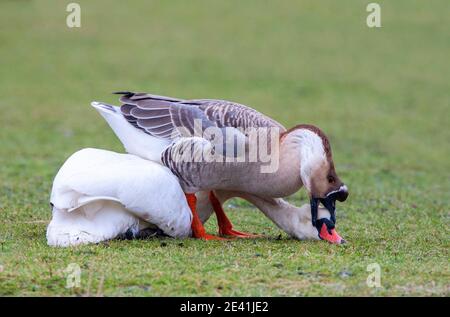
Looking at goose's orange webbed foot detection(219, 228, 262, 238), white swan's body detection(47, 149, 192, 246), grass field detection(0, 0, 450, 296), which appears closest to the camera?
grass field detection(0, 0, 450, 296)

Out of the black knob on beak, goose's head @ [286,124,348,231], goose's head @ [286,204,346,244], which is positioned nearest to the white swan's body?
goose's head @ [286,204,346,244]

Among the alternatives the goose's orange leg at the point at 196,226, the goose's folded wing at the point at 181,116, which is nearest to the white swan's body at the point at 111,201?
the goose's orange leg at the point at 196,226

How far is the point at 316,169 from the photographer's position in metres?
7.73

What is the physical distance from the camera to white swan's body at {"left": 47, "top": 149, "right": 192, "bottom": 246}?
7.42 meters

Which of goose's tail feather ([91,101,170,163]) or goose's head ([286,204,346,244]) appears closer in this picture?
goose's head ([286,204,346,244])

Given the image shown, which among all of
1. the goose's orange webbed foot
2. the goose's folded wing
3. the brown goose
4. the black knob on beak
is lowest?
the goose's orange webbed foot

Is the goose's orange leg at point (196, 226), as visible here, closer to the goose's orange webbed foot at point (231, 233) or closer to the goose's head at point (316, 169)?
the goose's orange webbed foot at point (231, 233)

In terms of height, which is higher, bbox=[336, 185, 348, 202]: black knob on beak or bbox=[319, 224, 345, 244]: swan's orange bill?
bbox=[336, 185, 348, 202]: black knob on beak

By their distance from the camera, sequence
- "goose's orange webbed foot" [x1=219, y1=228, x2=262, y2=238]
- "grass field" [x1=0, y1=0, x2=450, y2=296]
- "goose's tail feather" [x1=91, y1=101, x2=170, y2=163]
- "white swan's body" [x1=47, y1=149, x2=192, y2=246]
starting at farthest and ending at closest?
"goose's orange webbed foot" [x1=219, y1=228, x2=262, y2=238], "goose's tail feather" [x1=91, y1=101, x2=170, y2=163], "white swan's body" [x1=47, y1=149, x2=192, y2=246], "grass field" [x1=0, y1=0, x2=450, y2=296]

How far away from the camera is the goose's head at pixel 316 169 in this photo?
7.73 m

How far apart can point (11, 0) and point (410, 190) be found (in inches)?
A: 739

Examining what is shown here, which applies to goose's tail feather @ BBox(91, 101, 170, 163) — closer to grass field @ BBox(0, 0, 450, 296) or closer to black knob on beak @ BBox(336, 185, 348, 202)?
grass field @ BBox(0, 0, 450, 296)

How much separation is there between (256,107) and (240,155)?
34.3ft

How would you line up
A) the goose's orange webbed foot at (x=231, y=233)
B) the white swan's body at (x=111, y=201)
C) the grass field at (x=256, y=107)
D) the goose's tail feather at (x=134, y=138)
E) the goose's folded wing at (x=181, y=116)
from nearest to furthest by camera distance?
the grass field at (x=256, y=107), the white swan's body at (x=111, y=201), the goose's folded wing at (x=181, y=116), the goose's tail feather at (x=134, y=138), the goose's orange webbed foot at (x=231, y=233)
